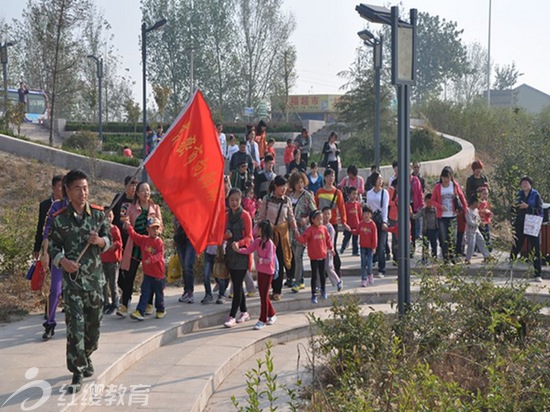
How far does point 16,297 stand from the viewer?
984cm

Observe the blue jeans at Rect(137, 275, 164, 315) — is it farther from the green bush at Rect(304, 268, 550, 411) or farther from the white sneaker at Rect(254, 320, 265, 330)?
the green bush at Rect(304, 268, 550, 411)

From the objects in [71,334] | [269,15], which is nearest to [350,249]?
[71,334]

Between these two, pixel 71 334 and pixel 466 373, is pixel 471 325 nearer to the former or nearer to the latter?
pixel 466 373

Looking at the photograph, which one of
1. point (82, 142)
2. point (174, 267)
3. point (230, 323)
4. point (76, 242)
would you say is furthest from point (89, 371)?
point (82, 142)

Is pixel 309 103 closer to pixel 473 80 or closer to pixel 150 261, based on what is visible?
pixel 473 80

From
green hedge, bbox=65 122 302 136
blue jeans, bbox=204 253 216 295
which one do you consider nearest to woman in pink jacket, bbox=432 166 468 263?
blue jeans, bbox=204 253 216 295

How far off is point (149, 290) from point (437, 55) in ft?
263

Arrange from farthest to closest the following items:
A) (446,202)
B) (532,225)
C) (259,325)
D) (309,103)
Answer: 1. (309,103)
2. (446,202)
3. (532,225)
4. (259,325)

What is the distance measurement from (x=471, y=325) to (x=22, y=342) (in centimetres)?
439

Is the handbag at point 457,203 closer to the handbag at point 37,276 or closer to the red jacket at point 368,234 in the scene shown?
the red jacket at point 368,234

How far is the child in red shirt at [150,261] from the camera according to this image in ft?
29.7

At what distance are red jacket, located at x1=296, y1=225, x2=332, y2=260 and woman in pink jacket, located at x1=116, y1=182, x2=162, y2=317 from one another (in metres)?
2.15

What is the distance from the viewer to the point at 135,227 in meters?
9.30

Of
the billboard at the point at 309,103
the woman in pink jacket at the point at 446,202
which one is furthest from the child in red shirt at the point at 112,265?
the billboard at the point at 309,103
